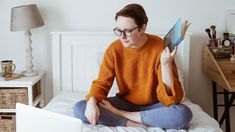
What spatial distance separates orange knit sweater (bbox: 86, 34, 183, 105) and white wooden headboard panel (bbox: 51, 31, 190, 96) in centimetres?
65

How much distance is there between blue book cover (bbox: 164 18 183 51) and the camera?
152 centimetres

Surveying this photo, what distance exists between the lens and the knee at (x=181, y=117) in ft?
5.60

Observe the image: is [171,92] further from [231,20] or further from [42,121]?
[231,20]

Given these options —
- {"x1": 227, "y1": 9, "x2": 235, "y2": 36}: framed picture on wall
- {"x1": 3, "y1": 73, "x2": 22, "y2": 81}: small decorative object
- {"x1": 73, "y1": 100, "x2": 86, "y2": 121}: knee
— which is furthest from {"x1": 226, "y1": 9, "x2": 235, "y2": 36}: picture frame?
{"x1": 3, "y1": 73, "x2": 22, "y2": 81}: small decorative object

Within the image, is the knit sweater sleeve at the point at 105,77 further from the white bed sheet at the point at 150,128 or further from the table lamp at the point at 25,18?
the table lamp at the point at 25,18

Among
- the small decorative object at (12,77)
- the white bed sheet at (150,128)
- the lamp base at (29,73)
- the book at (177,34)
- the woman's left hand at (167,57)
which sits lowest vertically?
the white bed sheet at (150,128)

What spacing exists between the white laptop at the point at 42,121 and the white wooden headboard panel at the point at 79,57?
4.73 ft

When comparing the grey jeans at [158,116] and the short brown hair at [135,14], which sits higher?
the short brown hair at [135,14]

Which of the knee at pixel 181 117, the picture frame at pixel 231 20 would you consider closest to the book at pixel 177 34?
the knee at pixel 181 117

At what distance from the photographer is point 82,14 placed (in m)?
2.63

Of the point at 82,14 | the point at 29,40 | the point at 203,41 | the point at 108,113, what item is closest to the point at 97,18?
the point at 82,14

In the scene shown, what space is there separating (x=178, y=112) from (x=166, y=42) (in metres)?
0.35

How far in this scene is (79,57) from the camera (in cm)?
261

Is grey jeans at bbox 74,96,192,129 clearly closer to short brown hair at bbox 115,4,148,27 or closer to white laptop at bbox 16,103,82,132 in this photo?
short brown hair at bbox 115,4,148,27
